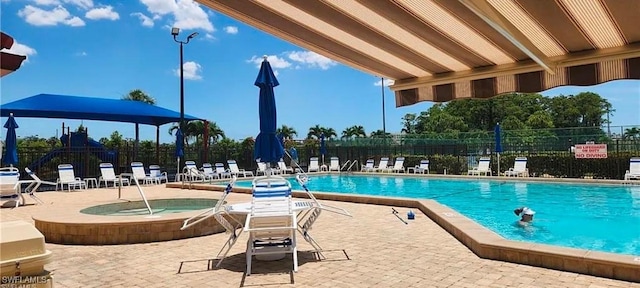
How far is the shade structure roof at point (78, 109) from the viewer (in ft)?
51.0

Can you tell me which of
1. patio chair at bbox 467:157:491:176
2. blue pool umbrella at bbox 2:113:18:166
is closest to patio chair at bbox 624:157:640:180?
patio chair at bbox 467:157:491:176

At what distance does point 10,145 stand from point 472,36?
1352 cm

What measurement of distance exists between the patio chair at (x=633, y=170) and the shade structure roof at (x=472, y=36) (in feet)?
35.5

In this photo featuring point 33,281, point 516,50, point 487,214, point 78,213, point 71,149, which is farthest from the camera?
point 71,149

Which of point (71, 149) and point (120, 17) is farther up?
point (120, 17)

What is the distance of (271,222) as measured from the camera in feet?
14.9

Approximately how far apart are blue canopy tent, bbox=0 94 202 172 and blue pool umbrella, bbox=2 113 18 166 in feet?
6.89

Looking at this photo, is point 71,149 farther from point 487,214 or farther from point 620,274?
point 620,274

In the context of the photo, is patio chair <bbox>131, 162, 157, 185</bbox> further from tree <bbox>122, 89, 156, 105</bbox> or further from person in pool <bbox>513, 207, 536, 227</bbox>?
tree <bbox>122, 89, 156, 105</bbox>

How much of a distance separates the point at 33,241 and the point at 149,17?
78.9ft

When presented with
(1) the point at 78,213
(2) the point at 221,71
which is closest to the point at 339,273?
(1) the point at 78,213

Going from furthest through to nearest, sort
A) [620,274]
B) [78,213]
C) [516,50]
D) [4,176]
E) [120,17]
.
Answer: [120,17], [4,176], [78,213], [516,50], [620,274]

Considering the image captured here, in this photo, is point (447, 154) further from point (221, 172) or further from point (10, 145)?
point (10, 145)

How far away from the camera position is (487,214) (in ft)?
29.2
